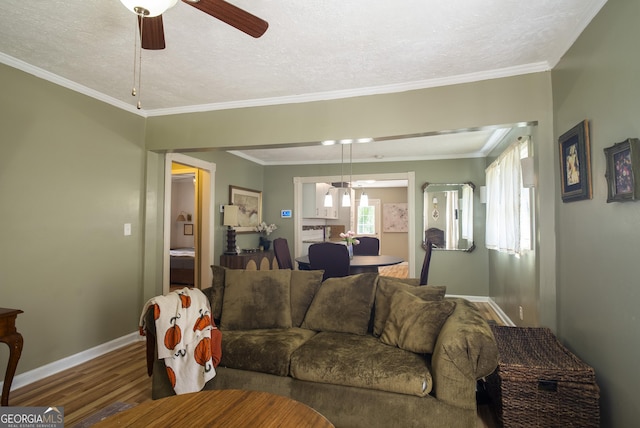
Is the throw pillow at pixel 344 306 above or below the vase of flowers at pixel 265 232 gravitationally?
below

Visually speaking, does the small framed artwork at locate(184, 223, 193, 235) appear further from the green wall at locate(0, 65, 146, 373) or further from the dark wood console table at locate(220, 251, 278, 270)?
the green wall at locate(0, 65, 146, 373)

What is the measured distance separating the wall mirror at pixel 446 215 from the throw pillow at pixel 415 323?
3554mm

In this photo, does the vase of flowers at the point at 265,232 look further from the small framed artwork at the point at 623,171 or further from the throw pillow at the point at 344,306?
the small framed artwork at the point at 623,171

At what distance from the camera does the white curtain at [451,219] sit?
5.74m

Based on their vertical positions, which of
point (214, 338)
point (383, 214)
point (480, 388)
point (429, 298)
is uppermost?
point (383, 214)

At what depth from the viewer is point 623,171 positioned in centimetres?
164

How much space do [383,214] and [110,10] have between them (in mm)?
8910

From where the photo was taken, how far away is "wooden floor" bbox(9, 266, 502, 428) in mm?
2387

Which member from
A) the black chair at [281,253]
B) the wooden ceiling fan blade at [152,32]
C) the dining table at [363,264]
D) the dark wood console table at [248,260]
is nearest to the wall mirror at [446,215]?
the dining table at [363,264]

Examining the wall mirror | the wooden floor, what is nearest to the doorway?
the wall mirror

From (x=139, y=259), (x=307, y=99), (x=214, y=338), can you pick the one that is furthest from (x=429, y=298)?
(x=139, y=259)

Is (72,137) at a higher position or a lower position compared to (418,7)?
lower

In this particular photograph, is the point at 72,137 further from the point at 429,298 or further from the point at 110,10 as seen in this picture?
the point at 429,298

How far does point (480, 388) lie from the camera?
265 centimetres
